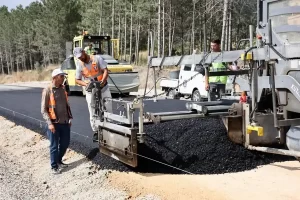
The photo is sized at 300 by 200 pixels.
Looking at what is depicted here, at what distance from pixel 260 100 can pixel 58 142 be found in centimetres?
330

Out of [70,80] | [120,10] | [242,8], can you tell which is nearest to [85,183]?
[70,80]

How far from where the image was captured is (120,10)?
42.9m

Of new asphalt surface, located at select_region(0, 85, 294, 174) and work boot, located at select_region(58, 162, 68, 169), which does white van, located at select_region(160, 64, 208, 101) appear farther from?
work boot, located at select_region(58, 162, 68, 169)

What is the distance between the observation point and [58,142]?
22.5ft

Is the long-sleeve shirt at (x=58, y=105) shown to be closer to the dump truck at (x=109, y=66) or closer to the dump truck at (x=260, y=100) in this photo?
the dump truck at (x=260, y=100)

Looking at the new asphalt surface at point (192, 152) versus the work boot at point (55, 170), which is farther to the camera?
the work boot at point (55, 170)

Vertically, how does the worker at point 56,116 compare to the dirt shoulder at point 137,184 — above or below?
above

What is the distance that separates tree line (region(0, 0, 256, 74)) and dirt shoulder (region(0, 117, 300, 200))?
238 cm

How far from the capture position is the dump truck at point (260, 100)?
4.64 m

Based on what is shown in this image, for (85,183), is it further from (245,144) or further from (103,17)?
(103,17)

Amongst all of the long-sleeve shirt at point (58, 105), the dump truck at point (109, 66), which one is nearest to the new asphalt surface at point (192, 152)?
the long-sleeve shirt at point (58, 105)

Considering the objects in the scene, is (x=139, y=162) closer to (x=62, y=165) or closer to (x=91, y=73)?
(x=62, y=165)

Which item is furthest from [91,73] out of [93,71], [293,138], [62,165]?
[293,138]

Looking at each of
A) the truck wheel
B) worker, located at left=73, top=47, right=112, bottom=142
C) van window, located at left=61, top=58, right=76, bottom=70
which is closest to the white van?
the truck wheel
